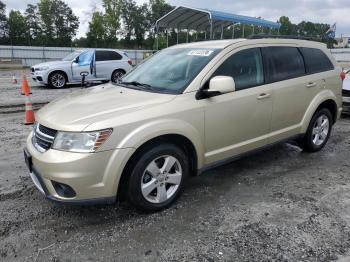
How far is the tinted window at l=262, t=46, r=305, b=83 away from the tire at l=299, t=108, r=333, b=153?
0.82 m

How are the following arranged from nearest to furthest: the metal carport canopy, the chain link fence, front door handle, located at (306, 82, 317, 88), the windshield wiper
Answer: the windshield wiper < front door handle, located at (306, 82, 317, 88) < the metal carport canopy < the chain link fence

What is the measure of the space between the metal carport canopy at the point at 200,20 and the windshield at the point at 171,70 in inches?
470

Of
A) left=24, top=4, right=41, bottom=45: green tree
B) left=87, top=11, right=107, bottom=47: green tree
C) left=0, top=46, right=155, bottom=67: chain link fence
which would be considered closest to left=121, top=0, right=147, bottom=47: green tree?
left=87, top=11, right=107, bottom=47: green tree

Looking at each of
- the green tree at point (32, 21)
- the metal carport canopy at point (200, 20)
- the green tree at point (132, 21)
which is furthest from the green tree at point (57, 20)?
the metal carport canopy at point (200, 20)

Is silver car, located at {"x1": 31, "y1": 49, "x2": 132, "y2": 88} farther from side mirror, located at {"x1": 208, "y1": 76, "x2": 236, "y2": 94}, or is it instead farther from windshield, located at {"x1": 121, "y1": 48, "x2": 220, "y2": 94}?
side mirror, located at {"x1": 208, "y1": 76, "x2": 236, "y2": 94}

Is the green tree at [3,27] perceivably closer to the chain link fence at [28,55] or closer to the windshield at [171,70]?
the chain link fence at [28,55]

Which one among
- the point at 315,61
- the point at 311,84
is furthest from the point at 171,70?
the point at 315,61

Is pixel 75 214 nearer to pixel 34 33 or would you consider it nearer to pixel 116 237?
pixel 116 237

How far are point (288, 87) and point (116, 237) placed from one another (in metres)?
3.01

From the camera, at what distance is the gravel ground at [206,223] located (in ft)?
9.98

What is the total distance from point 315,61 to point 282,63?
34.7 inches

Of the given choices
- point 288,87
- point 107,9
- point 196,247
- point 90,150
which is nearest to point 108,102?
point 90,150

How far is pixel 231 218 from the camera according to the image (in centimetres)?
360

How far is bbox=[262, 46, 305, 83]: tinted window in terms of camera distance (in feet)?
15.2
